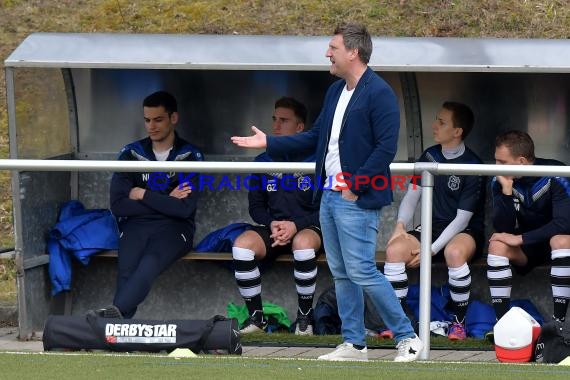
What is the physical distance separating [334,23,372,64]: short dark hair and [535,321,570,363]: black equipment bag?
1.78 m

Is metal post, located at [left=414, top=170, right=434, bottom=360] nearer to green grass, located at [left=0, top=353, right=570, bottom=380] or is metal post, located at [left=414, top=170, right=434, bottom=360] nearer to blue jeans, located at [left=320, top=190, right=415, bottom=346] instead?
blue jeans, located at [left=320, top=190, right=415, bottom=346]

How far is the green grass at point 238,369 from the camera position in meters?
5.93

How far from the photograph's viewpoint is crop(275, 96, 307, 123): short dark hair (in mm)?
8844

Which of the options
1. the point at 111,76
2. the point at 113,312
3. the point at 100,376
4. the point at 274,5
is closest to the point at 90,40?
the point at 111,76

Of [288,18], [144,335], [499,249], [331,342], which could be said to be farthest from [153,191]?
[288,18]

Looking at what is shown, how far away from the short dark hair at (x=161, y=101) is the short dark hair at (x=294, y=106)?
0.73 m

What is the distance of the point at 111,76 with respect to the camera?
9.43 m

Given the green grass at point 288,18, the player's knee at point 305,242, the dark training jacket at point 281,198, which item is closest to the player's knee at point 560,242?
the player's knee at point 305,242

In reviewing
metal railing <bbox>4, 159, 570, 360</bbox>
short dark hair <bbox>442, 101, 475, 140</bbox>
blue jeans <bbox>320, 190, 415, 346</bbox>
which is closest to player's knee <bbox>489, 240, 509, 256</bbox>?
short dark hair <bbox>442, 101, 475, 140</bbox>

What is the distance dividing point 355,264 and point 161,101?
2859 mm

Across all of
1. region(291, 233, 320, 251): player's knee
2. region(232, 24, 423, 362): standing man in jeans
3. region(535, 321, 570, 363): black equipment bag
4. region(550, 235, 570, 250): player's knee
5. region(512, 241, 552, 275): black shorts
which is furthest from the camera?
region(291, 233, 320, 251): player's knee

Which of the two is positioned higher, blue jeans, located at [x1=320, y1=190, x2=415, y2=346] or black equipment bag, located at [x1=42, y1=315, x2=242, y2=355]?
blue jeans, located at [x1=320, y1=190, x2=415, y2=346]

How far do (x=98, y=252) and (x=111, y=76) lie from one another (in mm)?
1379

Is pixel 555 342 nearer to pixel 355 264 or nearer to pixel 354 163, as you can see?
pixel 355 264
